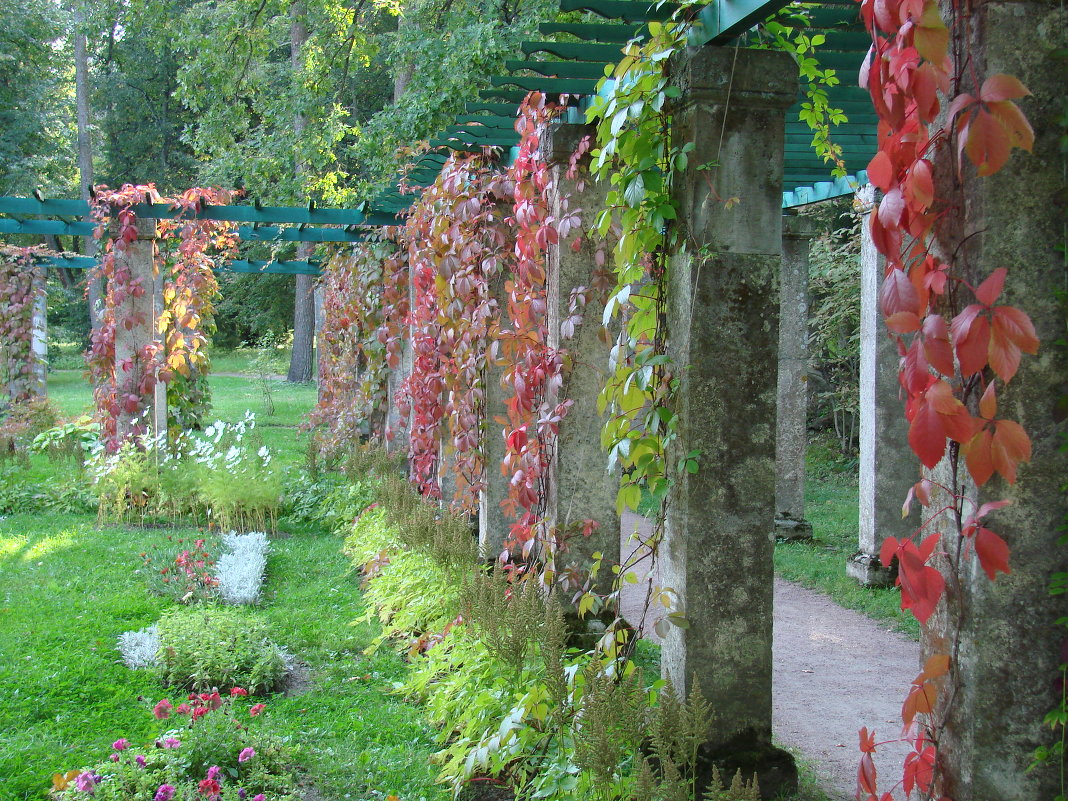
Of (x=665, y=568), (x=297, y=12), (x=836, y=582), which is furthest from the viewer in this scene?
(x=297, y=12)

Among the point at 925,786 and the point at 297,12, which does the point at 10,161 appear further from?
the point at 925,786

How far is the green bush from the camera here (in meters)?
4.25

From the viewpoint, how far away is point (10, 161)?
78.6 feet

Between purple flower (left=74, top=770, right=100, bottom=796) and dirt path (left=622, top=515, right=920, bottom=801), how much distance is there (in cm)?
191

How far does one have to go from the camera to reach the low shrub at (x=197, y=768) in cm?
293

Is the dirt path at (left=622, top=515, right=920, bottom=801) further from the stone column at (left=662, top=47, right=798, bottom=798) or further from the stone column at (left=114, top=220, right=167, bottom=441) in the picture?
the stone column at (left=114, top=220, right=167, bottom=441)

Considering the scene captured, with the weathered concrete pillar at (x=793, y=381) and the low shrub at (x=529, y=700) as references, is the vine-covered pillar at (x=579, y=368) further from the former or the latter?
the weathered concrete pillar at (x=793, y=381)

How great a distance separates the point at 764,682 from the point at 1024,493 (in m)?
1.43

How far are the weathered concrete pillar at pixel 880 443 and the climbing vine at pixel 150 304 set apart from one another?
564 cm

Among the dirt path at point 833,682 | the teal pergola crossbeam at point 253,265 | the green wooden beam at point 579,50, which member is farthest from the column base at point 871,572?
the teal pergola crossbeam at point 253,265

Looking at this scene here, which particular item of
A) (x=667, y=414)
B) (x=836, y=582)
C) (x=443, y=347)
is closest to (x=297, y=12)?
(x=443, y=347)

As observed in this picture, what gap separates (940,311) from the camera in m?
1.74

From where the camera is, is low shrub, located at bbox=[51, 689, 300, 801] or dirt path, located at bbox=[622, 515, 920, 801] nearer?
low shrub, located at bbox=[51, 689, 300, 801]

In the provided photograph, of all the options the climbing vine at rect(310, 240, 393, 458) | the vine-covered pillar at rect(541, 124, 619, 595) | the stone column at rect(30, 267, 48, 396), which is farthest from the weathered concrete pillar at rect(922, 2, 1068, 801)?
the stone column at rect(30, 267, 48, 396)
